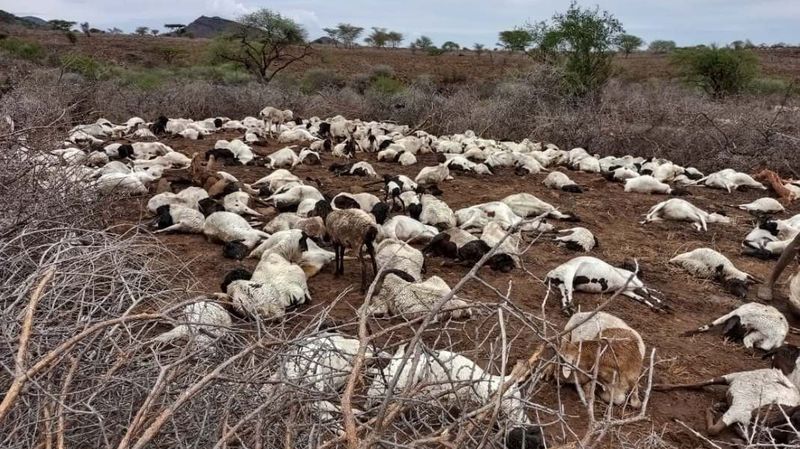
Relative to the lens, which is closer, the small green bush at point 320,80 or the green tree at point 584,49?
the green tree at point 584,49

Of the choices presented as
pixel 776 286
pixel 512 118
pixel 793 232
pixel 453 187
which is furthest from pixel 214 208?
pixel 512 118

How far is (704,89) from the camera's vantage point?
2034 centimetres

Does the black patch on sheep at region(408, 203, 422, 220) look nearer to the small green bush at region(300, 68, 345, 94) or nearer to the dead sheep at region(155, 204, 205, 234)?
the dead sheep at region(155, 204, 205, 234)

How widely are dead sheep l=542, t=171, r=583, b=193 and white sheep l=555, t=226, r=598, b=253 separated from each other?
266cm

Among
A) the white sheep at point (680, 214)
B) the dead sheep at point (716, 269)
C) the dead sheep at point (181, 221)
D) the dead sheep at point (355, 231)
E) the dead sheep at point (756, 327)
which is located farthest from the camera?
the white sheep at point (680, 214)

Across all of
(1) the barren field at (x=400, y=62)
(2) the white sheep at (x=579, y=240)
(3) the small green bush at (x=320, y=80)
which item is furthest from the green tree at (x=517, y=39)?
(2) the white sheep at (x=579, y=240)

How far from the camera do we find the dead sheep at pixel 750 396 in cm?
317

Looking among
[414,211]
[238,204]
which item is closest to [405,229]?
[414,211]

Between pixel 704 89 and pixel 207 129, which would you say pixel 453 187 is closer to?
pixel 207 129

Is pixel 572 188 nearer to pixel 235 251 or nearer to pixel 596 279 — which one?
pixel 596 279

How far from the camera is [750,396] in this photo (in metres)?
3.27

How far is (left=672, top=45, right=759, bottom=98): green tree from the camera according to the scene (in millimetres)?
20239

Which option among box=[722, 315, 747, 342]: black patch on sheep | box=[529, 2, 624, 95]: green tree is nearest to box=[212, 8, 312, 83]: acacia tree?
box=[529, 2, 624, 95]: green tree

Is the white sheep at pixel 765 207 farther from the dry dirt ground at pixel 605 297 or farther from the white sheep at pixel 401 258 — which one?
the white sheep at pixel 401 258
